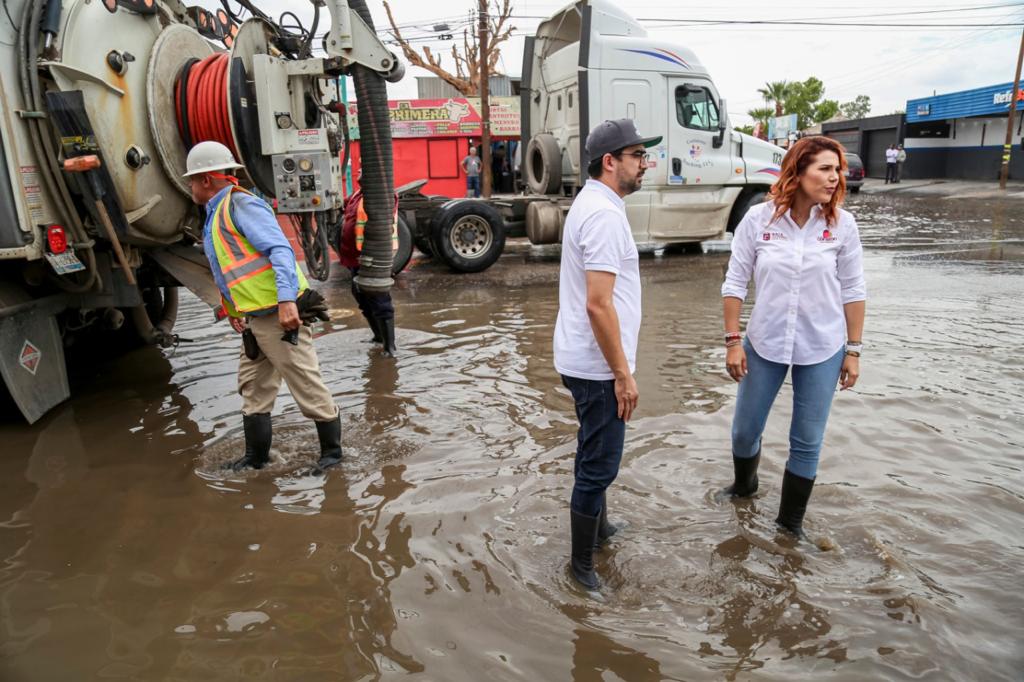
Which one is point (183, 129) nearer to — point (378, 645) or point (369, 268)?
point (369, 268)

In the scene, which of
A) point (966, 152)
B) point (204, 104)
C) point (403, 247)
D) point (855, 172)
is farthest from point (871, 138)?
point (204, 104)

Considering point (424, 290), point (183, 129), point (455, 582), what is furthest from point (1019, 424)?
point (424, 290)

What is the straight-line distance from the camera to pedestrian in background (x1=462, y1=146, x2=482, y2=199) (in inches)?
910

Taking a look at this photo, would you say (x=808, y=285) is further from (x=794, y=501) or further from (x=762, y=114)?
(x=762, y=114)

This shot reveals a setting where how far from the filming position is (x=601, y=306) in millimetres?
2797

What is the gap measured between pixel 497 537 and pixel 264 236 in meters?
2.00

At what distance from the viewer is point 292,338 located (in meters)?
4.11

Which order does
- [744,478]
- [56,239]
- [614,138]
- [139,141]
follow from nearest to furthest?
[614,138], [744,478], [56,239], [139,141]

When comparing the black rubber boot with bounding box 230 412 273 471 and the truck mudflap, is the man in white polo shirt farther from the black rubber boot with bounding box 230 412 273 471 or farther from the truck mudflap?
the truck mudflap

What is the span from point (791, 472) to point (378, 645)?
202 centimetres

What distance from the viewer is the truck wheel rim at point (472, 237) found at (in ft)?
38.2

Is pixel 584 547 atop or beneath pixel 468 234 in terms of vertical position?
beneath

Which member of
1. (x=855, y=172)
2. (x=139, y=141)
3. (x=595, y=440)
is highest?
(x=139, y=141)

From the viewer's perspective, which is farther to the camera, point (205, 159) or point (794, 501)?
point (205, 159)
